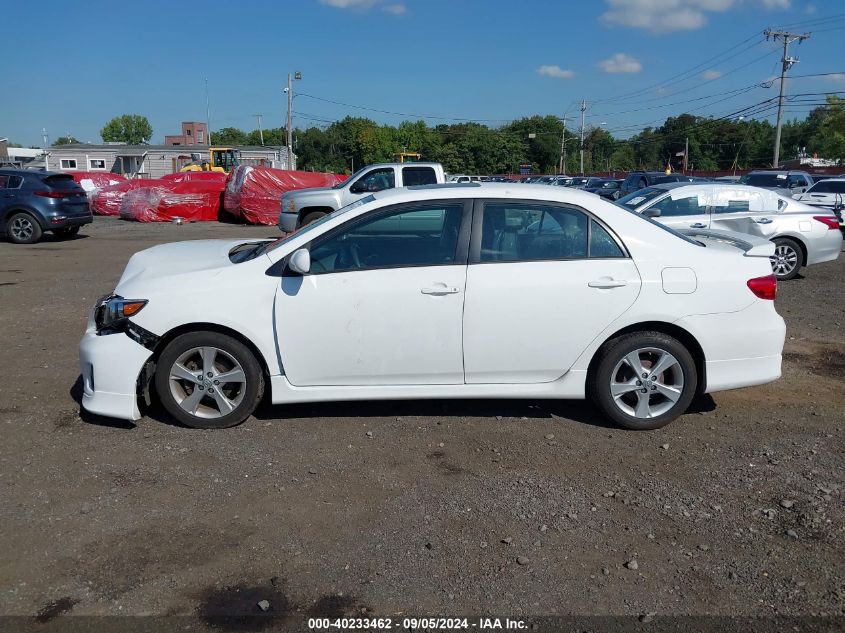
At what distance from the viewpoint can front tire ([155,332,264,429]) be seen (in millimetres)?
4996

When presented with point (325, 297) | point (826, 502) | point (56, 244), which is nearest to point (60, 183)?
point (56, 244)

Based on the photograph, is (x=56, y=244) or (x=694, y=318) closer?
(x=694, y=318)

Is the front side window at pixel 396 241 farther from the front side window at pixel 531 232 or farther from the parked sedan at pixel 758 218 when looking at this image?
the parked sedan at pixel 758 218

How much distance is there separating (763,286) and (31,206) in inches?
681

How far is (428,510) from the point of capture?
4098 millimetres

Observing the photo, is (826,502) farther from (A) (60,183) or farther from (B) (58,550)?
Result: (A) (60,183)

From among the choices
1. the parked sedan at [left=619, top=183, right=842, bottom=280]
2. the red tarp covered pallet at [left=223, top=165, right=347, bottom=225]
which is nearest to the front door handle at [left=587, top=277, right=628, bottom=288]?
the parked sedan at [left=619, top=183, right=842, bottom=280]

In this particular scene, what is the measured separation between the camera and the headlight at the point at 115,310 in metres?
4.98

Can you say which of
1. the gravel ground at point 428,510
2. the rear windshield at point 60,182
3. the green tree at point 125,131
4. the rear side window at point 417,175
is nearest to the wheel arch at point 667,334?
the gravel ground at point 428,510

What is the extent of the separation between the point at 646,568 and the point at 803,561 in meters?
0.78

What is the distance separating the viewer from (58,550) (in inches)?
145

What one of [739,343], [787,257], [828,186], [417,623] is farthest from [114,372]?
[828,186]

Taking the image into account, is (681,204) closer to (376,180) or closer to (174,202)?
(376,180)

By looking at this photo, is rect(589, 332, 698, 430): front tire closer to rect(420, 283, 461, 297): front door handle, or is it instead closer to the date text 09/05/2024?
rect(420, 283, 461, 297): front door handle
